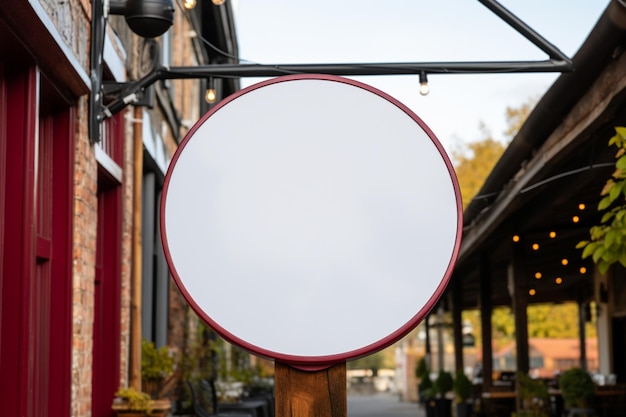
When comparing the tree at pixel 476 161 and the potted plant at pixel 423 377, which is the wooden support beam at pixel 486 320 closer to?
the potted plant at pixel 423 377

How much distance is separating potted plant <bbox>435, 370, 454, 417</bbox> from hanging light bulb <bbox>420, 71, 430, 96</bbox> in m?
13.6

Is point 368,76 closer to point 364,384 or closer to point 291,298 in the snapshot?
point 291,298

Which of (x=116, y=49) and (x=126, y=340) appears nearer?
(x=116, y=49)

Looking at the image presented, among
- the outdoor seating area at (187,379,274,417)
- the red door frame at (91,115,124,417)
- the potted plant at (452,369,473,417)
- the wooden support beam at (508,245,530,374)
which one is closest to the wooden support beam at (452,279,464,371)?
the potted plant at (452,369,473,417)

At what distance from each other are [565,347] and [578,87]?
1584 inches

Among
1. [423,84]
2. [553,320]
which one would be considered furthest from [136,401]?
[553,320]

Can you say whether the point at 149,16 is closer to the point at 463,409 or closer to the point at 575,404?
the point at 575,404

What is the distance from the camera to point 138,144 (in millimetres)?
8828

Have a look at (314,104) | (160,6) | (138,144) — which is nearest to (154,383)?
(138,144)

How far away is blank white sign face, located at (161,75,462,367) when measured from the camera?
1.67m

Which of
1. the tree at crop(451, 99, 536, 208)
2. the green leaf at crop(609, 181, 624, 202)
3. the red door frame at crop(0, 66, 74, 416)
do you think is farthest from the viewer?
the tree at crop(451, 99, 536, 208)

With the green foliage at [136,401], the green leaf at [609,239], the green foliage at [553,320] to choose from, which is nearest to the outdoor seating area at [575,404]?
the green foliage at [136,401]

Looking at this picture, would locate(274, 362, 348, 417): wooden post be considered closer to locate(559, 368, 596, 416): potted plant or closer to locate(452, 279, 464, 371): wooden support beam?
locate(559, 368, 596, 416): potted plant

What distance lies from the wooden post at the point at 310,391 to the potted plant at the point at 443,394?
17493 millimetres
